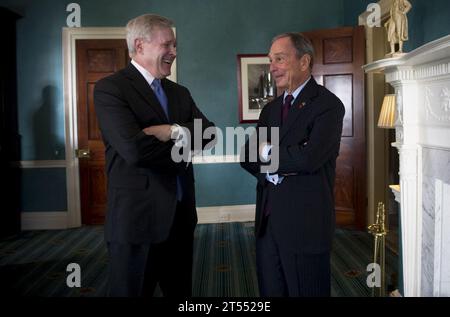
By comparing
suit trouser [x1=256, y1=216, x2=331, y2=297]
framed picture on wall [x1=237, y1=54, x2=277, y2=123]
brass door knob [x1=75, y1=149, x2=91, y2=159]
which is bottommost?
suit trouser [x1=256, y1=216, x2=331, y2=297]

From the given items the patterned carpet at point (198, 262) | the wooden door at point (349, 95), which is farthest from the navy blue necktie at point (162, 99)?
the wooden door at point (349, 95)

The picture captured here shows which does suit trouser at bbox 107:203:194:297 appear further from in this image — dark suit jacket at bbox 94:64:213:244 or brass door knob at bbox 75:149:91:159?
brass door knob at bbox 75:149:91:159

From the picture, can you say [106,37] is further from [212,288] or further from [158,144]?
[158,144]

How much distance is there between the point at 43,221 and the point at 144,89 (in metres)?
3.85

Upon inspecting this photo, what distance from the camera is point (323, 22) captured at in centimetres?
515

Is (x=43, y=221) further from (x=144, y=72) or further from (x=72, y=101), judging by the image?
(x=144, y=72)

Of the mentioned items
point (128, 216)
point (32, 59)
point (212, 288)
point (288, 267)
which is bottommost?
point (212, 288)

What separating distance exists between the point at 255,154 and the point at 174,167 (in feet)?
1.30

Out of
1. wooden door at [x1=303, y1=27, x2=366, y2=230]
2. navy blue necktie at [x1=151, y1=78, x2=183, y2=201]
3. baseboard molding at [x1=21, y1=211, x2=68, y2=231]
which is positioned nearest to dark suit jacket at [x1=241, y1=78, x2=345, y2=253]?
navy blue necktie at [x1=151, y1=78, x2=183, y2=201]

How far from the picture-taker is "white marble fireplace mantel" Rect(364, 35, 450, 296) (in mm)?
2205

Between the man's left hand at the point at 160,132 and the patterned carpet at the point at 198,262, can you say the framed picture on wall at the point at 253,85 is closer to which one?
the patterned carpet at the point at 198,262

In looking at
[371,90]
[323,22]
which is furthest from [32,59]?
[371,90]

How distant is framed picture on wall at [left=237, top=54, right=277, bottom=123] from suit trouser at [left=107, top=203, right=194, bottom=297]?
3.41 meters

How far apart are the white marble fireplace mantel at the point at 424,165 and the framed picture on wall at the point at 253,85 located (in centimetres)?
241
